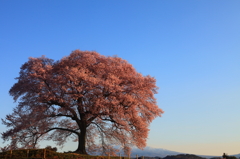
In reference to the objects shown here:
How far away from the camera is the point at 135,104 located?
114 ft

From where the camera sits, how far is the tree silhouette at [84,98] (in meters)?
33.8

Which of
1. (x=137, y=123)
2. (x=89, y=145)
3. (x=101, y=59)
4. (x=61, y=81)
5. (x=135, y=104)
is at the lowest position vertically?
(x=89, y=145)

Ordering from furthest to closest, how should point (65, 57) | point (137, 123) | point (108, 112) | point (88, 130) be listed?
point (88, 130) → point (65, 57) → point (137, 123) → point (108, 112)

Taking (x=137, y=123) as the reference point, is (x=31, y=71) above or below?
above

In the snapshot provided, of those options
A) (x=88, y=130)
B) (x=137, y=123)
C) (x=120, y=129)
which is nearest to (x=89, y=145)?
(x=88, y=130)

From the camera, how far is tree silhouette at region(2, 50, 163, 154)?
33.8 m

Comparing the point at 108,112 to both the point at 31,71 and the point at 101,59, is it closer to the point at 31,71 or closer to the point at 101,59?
the point at 101,59

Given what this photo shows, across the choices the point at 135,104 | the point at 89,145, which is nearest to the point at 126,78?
the point at 135,104

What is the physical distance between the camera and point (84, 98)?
1368 inches

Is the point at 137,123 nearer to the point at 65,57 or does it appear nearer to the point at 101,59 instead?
the point at 101,59

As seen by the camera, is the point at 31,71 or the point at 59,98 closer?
the point at 59,98

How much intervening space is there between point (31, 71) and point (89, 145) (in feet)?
47.2

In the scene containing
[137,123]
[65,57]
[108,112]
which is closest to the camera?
[108,112]

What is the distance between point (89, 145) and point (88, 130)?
232 centimetres
